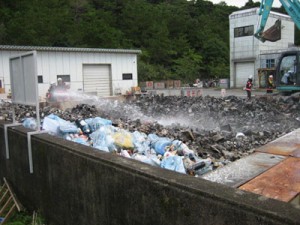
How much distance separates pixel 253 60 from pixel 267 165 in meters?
32.0

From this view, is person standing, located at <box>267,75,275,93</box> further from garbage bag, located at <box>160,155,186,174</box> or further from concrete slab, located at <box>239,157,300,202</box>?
garbage bag, located at <box>160,155,186,174</box>

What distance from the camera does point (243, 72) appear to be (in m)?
36.3

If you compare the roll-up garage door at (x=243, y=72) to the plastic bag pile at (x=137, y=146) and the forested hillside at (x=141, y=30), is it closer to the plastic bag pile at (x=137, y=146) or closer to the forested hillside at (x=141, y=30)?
the forested hillside at (x=141, y=30)

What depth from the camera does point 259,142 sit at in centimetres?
777

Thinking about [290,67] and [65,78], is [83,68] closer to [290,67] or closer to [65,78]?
[65,78]

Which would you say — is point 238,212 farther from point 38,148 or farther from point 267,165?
point 38,148

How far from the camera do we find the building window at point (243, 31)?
35.0 meters

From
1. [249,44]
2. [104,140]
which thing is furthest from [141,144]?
[249,44]

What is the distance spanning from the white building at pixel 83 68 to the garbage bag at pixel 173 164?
15926mm

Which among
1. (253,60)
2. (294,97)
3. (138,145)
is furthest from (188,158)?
(253,60)

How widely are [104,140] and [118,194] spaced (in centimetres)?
319

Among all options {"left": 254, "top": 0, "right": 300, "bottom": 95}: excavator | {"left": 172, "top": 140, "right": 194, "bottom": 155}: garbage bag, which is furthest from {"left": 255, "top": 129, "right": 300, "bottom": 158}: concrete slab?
{"left": 254, "top": 0, "right": 300, "bottom": 95}: excavator

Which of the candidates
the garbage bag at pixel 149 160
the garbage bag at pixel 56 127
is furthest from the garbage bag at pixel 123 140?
the garbage bag at pixel 56 127

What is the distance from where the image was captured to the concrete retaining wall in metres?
2.17
